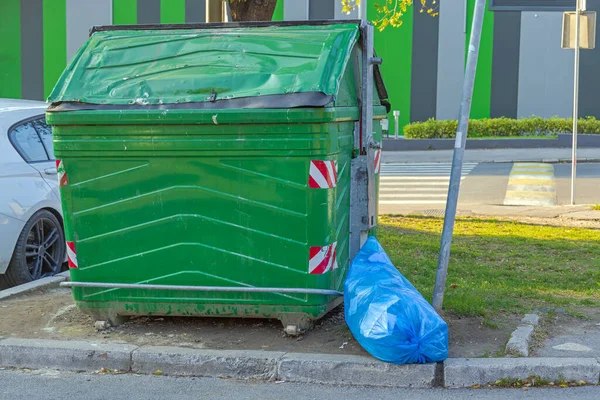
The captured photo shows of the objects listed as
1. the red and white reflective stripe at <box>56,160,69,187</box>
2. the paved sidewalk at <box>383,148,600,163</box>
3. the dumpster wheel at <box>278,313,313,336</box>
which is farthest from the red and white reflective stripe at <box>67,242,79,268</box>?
the paved sidewalk at <box>383,148,600,163</box>

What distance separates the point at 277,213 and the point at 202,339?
986 mm

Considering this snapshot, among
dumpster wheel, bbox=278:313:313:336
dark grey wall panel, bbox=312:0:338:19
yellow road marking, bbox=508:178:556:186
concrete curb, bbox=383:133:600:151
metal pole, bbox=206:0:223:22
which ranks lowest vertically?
yellow road marking, bbox=508:178:556:186

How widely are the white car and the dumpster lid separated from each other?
1.75 m

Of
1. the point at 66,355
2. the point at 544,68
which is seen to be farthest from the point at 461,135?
the point at 544,68

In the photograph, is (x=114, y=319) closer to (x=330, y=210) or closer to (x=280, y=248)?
(x=280, y=248)

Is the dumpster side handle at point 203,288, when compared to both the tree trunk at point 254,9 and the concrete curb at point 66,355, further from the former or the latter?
the tree trunk at point 254,9

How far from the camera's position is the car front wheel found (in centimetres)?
749

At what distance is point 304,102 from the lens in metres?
5.40

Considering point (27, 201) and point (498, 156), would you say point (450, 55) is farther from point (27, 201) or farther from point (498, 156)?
point (27, 201)

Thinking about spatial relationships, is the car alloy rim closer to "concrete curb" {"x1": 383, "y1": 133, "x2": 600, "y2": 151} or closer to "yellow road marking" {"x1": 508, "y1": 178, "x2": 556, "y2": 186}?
"yellow road marking" {"x1": 508, "y1": 178, "x2": 556, "y2": 186}

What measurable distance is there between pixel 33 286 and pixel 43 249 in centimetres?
67

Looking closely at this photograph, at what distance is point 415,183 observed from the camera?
1802cm

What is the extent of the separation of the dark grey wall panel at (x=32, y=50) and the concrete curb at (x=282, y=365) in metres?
26.4

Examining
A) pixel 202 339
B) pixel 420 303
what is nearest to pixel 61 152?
pixel 202 339
